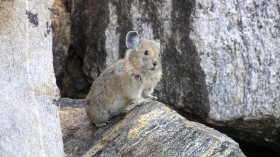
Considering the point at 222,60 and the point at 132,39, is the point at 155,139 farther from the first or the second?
the point at 222,60

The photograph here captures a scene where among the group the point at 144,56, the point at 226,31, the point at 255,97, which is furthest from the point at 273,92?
the point at 144,56

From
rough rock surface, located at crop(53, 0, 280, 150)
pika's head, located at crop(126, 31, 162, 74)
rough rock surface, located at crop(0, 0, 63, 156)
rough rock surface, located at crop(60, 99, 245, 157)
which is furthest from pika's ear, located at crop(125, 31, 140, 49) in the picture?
rough rock surface, located at crop(0, 0, 63, 156)

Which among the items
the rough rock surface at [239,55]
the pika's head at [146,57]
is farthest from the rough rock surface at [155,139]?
the rough rock surface at [239,55]

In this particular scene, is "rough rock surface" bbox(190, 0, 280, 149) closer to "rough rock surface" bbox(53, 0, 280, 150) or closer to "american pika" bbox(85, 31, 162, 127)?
"rough rock surface" bbox(53, 0, 280, 150)

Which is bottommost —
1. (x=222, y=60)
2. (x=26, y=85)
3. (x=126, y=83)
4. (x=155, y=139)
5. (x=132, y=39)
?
(x=155, y=139)

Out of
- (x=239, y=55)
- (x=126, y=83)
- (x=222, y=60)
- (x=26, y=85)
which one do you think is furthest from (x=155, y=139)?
(x=239, y=55)

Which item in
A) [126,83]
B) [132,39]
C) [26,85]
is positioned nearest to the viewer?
[26,85]

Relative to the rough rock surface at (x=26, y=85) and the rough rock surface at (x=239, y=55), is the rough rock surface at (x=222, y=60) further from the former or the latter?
the rough rock surface at (x=26, y=85)
